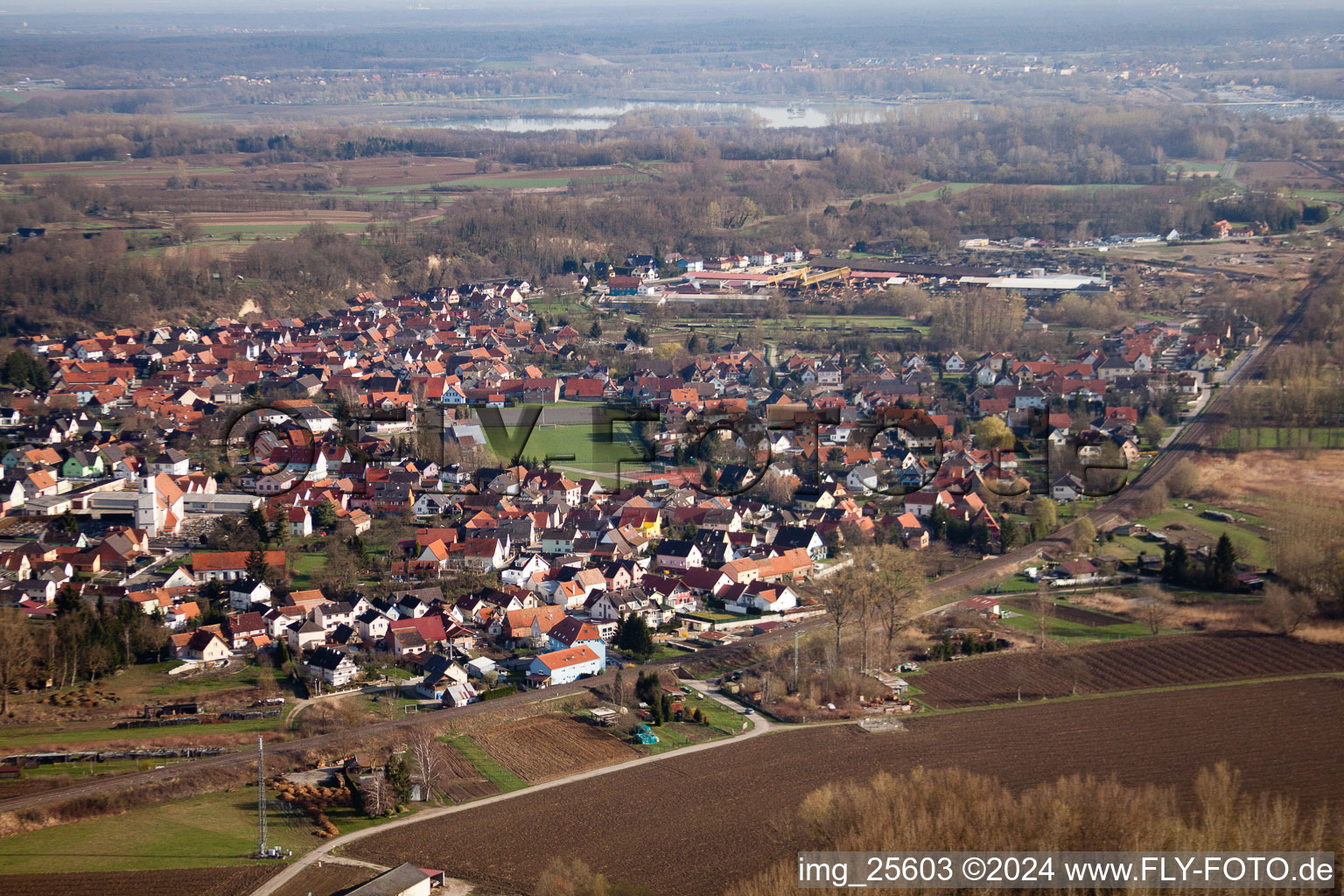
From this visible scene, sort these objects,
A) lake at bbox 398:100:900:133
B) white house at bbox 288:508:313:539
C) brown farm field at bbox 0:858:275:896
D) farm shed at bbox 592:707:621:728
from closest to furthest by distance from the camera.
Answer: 1. brown farm field at bbox 0:858:275:896
2. farm shed at bbox 592:707:621:728
3. white house at bbox 288:508:313:539
4. lake at bbox 398:100:900:133

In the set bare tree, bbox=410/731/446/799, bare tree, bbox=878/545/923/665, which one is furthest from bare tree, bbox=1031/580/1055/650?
bare tree, bbox=410/731/446/799

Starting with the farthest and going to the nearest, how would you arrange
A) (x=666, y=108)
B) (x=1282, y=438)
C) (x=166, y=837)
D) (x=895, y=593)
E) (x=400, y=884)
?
(x=666, y=108) → (x=1282, y=438) → (x=895, y=593) → (x=166, y=837) → (x=400, y=884)

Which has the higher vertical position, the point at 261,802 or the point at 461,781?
the point at 261,802

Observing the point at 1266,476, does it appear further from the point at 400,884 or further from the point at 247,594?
the point at 400,884

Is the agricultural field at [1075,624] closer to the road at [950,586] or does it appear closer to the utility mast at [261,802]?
the road at [950,586]

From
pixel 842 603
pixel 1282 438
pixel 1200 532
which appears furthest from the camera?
pixel 1282 438

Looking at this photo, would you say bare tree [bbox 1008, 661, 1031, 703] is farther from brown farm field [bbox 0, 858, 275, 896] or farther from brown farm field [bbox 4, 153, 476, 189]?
brown farm field [bbox 4, 153, 476, 189]

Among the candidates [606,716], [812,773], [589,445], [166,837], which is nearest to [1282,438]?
[589,445]
